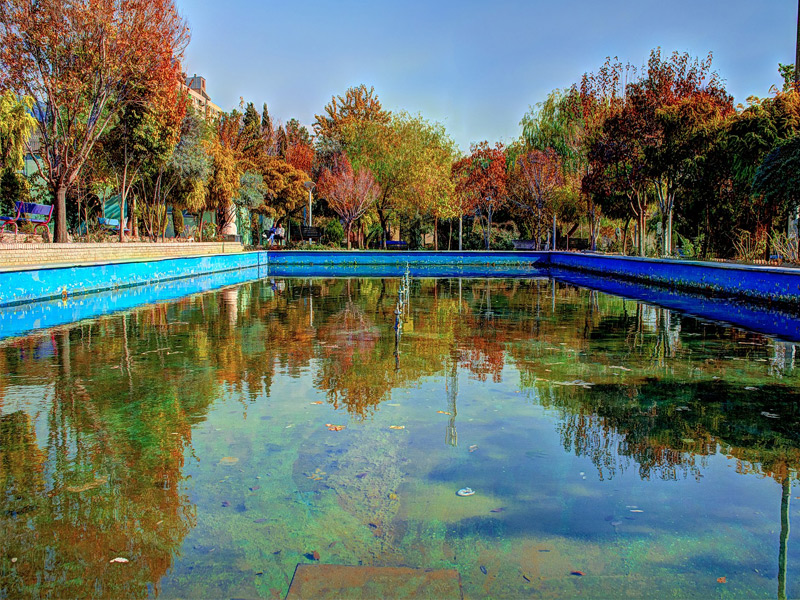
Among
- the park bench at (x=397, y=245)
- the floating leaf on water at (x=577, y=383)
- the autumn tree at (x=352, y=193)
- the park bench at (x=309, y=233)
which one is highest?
the autumn tree at (x=352, y=193)

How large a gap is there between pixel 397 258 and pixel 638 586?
34083mm

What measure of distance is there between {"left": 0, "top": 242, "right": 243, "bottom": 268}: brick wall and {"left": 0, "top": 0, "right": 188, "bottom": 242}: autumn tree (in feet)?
3.53

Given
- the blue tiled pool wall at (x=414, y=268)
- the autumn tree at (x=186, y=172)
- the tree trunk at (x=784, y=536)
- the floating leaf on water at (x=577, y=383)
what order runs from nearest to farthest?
1. the tree trunk at (x=784, y=536)
2. the floating leaf on water at (x=577, y=383)
3. the blue tiled pool wall at (x=414, y=268)
4. the autumn tree at (x=186, y=172)

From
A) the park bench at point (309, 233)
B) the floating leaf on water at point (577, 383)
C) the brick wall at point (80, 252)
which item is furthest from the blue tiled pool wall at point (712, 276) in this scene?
the park bench at point (309, 233)

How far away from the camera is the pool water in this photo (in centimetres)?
332

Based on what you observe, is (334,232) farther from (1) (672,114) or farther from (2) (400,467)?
(2) (400,467)

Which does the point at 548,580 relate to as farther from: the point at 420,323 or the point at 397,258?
the point at 397,258

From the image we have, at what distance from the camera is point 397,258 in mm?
37000

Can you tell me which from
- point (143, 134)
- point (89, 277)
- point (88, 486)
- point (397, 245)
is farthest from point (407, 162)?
point (88, 486)

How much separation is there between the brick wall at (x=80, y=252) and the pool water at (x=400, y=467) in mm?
8754

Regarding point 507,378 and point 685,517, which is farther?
point 507,378

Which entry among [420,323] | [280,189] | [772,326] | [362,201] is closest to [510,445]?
[420,323]

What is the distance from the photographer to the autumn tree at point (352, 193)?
4066cm

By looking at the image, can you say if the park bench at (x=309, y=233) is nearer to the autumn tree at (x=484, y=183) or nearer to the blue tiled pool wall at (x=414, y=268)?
the blue tiled pool wall at (x=414, y=268)
